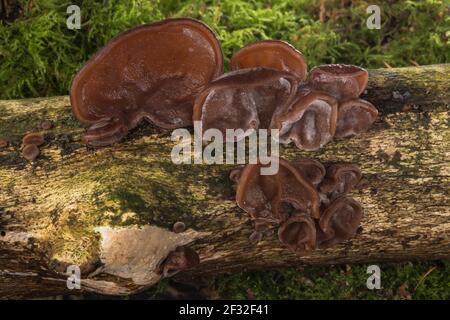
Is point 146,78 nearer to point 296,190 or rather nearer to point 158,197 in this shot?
point 158,197

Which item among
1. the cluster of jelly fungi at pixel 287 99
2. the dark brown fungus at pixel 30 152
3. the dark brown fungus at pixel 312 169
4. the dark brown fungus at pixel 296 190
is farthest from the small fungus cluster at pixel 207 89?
the dark brown fungus at pixel 30 152

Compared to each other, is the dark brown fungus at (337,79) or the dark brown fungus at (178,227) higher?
the dark brown fungus at (337,79)

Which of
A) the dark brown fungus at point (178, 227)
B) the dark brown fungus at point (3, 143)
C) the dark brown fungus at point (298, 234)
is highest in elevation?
the dark brown fungus at point (3, 143)

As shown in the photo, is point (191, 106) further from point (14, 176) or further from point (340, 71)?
point (14, 176)

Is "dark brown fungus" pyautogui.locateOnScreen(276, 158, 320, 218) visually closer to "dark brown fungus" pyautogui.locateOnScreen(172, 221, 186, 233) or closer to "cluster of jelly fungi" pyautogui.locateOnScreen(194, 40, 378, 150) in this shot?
"cluster of jelly fungi" pyautogui.locateOnScreen(194, 40, 378, 150)

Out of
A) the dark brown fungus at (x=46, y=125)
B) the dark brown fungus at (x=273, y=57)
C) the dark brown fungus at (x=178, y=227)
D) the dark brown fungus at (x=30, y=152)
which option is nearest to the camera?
the dark brown fungus at (x=178, y=227)

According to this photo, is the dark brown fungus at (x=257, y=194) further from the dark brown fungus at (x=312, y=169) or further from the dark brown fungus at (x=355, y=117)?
the dark brown fungus at (x=355, y=117)

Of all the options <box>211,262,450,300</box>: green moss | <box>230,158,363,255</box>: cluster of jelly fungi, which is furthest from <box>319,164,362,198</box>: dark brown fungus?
<box>211,262,450,300</box>: green moss
